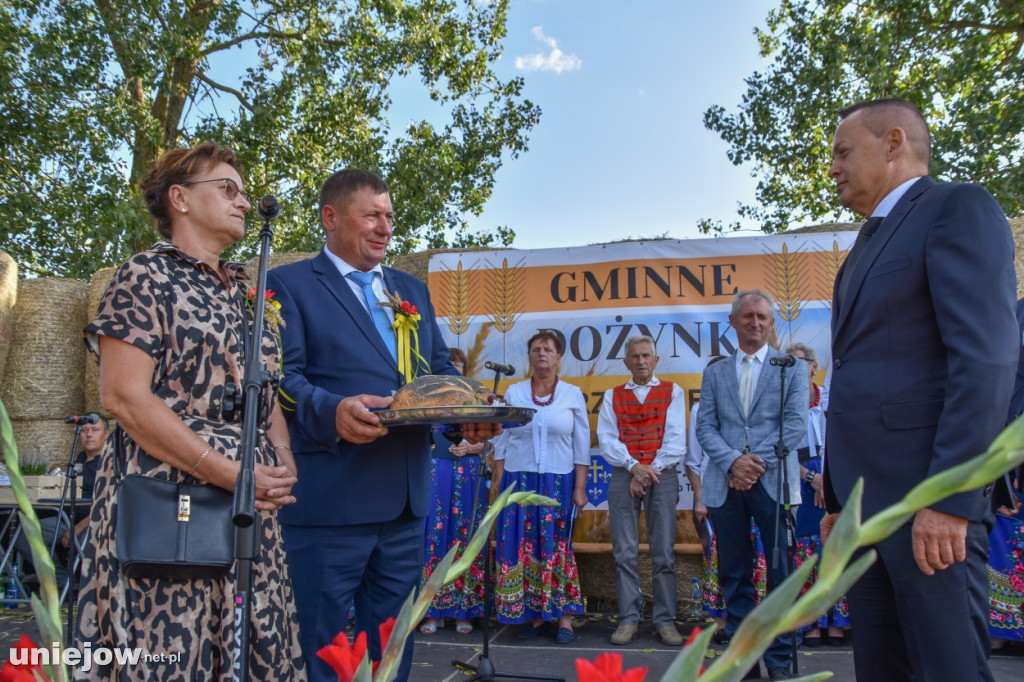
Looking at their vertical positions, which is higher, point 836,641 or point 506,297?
point 506,297

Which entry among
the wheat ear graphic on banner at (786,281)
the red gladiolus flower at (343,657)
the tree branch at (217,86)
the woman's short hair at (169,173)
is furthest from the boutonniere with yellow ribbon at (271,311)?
the tree branch at (217,86)

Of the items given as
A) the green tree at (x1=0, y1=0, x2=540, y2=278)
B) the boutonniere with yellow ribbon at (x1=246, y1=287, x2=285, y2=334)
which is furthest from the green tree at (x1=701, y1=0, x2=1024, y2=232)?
the boutonniere with yellow ribbon at (x1=246, y1=287, x2=285, y2=334)

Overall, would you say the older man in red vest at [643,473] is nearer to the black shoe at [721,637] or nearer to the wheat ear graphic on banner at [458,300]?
the black shoe at [721,637]

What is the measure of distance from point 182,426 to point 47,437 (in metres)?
8.93

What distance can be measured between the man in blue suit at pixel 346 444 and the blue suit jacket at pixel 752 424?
3076 millimetres

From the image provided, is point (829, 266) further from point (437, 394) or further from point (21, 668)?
point (21, 668)

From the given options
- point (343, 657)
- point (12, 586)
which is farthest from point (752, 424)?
point (12, 586)

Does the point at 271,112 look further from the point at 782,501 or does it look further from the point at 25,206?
the point at 782,501

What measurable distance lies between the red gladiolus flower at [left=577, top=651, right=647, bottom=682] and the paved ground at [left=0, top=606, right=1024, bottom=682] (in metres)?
4.99

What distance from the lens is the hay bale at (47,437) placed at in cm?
987

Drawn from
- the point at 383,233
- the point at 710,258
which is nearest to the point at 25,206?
the point at 710,258

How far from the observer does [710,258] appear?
25.4 ft

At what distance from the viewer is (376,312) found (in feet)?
11.2

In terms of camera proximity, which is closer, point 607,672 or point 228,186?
point 607,672
